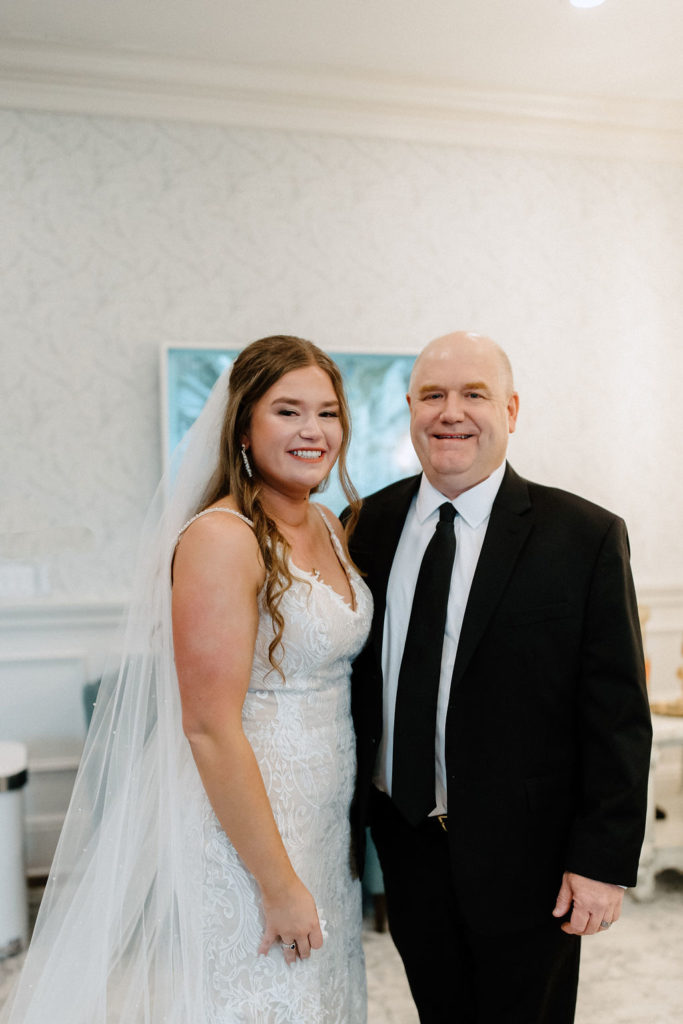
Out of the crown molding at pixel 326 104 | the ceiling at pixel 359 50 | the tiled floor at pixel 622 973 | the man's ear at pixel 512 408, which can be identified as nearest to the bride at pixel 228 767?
the man's ear at pixel 512 408

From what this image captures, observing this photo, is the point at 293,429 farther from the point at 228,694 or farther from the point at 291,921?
the point at 291,921

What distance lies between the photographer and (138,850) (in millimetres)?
1607

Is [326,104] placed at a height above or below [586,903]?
above

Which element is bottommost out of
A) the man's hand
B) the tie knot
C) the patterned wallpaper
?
the man's hand

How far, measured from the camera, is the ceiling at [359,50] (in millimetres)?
2734

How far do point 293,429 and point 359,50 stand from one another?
2096 millimetres

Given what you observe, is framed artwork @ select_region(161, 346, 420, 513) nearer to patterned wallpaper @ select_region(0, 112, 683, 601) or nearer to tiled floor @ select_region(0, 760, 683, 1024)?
patterned wallpaper @ select_region(0, 112, 683, 601)

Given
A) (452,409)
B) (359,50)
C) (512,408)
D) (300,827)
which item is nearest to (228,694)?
(300,827)

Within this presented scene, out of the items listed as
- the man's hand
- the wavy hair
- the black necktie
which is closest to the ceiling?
the wavy hair

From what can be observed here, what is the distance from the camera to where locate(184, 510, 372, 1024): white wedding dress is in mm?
1544

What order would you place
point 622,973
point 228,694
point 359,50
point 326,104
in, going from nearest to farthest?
point 228,694 → point 622,973 → point 359,50 → point 326,104

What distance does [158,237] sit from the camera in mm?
3193

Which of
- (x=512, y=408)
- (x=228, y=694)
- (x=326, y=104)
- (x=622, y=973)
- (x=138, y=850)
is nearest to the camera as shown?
(x=228, y=694)

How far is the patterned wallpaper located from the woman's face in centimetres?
166
